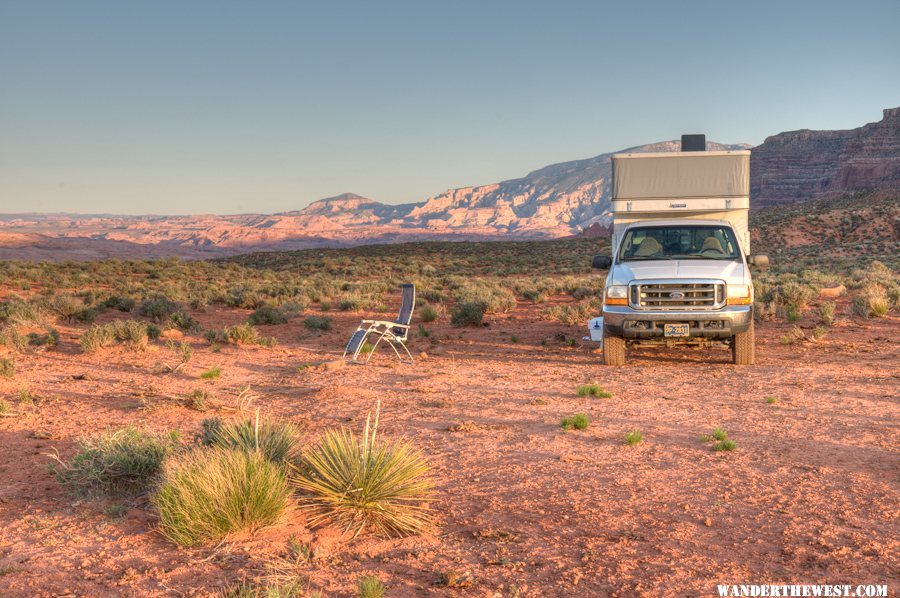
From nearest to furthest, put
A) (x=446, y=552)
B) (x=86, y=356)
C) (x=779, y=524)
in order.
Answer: (x=446, y=552)
(x=779, y=524)
(x=86, y=356)

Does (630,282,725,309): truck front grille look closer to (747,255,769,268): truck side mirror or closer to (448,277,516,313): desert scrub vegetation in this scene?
(747,255,769,268): truck side mirror

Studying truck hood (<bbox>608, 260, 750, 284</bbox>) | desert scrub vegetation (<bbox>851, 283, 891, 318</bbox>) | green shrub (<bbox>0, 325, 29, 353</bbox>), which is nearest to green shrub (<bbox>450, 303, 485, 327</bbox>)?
truck hood (<bbox>608, 260, 750, 284</bbox>)

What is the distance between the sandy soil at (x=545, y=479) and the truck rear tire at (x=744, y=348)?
26 cm

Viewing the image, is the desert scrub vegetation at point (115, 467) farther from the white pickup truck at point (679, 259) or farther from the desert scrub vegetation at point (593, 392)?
the white pickup truck at point (679, 259)

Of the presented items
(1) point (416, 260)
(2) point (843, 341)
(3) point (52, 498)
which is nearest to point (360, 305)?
(2) point (843, 341)

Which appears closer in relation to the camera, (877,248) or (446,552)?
(446,552)

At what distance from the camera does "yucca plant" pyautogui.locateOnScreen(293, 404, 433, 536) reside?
441cm

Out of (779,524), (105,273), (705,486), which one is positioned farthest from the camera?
(105,273)

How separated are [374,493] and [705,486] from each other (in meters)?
2.49

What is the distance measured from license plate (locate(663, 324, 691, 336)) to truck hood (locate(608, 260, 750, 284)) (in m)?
0.71

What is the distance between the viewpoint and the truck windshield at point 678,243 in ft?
34.9

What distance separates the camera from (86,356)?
1216 cm

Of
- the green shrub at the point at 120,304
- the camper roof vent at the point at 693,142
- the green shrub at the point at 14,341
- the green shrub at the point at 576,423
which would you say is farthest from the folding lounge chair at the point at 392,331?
the green shrub at the point at 120,304

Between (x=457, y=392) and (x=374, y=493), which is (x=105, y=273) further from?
(x=374, y=493)
